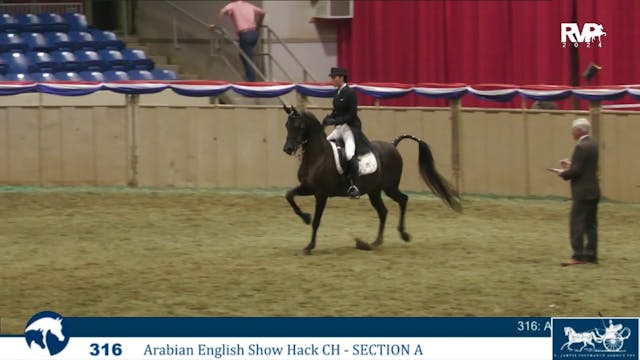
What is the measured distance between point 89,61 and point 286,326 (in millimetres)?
17247

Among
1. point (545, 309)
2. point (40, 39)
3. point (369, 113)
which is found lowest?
point (545, 309)

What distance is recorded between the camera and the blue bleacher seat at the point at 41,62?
24516 mm

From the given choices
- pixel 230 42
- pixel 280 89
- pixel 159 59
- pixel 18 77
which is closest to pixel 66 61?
pixel 18 77

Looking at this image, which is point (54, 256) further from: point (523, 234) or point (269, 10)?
point (269, 10)

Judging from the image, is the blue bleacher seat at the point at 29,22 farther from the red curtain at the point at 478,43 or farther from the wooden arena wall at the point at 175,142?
the red curtain at the point at 478,43

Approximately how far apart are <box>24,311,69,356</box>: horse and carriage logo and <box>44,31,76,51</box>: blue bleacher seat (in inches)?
671

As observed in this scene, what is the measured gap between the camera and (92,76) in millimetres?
25094

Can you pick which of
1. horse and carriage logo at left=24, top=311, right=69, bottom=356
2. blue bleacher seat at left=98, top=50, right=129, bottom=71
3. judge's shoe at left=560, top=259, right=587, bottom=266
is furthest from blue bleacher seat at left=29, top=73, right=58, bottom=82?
horse and carriage logo at left=24, top=311, right=69, bottom=356

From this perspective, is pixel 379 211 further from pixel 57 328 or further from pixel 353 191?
pixel 57 328

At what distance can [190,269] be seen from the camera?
551 inches

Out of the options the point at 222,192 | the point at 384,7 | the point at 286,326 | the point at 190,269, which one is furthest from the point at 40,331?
the point at 384,7

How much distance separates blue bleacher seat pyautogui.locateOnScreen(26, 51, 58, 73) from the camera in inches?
965

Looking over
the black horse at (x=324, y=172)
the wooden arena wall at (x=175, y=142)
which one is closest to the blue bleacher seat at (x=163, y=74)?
the wooden arena wall at (x=175, y=142)

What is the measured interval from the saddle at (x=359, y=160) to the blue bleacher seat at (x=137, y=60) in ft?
37.3
